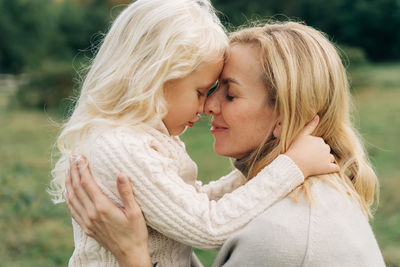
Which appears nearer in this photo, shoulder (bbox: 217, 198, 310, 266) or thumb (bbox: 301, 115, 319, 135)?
shoulder (bbox: 217, 198, 310, 266)

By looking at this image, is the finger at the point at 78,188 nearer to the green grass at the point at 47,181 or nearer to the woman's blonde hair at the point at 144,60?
the woman's blonde hair at the point at 144,60

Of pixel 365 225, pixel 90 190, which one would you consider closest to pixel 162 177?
pixel 90 190

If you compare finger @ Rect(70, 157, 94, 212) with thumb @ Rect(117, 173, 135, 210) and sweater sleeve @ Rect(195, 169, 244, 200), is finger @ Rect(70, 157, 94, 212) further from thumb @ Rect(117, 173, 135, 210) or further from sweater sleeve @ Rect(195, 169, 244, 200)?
sweater sleeve @ Rect(195, 169, 244, 200)

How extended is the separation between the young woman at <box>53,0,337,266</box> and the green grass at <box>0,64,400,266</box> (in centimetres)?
276

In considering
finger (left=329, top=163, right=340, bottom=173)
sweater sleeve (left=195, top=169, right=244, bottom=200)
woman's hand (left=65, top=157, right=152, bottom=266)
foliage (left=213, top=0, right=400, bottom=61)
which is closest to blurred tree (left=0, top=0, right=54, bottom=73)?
foliage (left=213, top=0, right=400, bottom=61)

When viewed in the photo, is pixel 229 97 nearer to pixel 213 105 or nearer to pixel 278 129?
pixel 213 105

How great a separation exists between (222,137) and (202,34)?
1.77 feet

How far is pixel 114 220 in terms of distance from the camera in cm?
223

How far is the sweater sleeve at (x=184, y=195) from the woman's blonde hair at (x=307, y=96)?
13 centimetres

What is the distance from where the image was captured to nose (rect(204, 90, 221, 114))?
8.41ft

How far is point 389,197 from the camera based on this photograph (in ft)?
22.5

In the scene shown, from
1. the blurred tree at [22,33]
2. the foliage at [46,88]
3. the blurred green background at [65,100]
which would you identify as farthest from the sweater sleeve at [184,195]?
the blurred tree at [22,33]

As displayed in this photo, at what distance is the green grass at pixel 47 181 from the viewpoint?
5328 mm

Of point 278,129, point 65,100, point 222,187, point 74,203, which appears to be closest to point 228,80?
point 278,129
